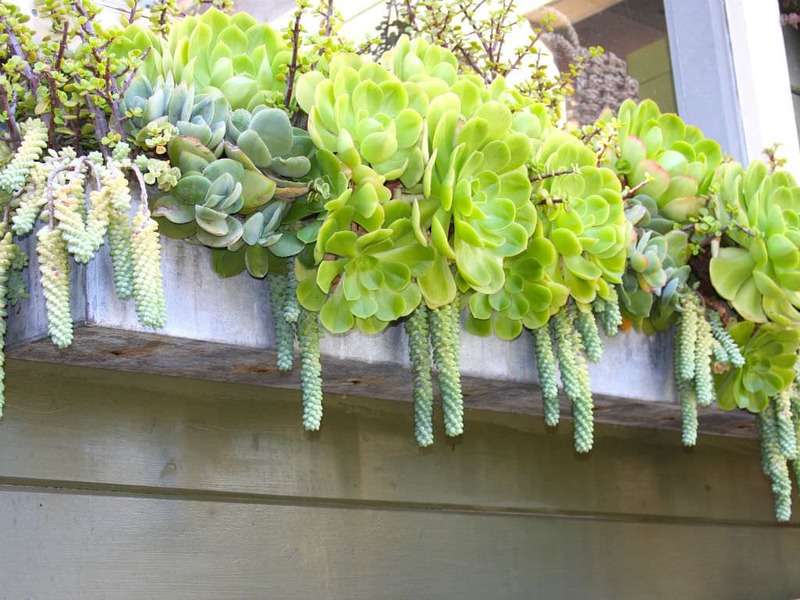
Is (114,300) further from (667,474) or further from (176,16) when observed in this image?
(667,474)

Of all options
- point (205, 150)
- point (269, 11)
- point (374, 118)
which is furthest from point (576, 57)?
point (205, 150)

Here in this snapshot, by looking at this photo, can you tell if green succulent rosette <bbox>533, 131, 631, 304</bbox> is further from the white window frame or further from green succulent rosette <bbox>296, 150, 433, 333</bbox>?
the white window frame

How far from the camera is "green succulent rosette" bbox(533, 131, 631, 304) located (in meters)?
1.05

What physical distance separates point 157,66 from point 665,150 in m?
0.66

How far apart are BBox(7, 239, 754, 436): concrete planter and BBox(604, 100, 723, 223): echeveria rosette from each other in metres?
0.18

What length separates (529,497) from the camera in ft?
4.58

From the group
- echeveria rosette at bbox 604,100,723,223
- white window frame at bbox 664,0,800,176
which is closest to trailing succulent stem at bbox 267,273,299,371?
echeveria rosette at bbox 604,100,723,223

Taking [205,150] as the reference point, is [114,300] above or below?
below

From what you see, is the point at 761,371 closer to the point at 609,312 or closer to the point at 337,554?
the point at 609,312

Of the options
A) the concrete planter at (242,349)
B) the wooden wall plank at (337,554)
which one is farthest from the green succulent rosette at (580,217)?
the wooden wall plank at (337,554)

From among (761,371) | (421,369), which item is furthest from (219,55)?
(761,371)

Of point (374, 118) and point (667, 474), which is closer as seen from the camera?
point (374, 118)

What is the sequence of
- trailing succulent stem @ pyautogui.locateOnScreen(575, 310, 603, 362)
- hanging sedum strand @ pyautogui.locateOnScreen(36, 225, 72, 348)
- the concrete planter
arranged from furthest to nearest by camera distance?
1. trailing succulent stem @ pyautogui.locateOnScreen(575, 310, 603, 362)
2. the concrete planter
3. hanging sedum strand @ pyautogui.locateOnScreen(36, 225, 72, 348)

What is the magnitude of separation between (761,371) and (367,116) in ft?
2.24
